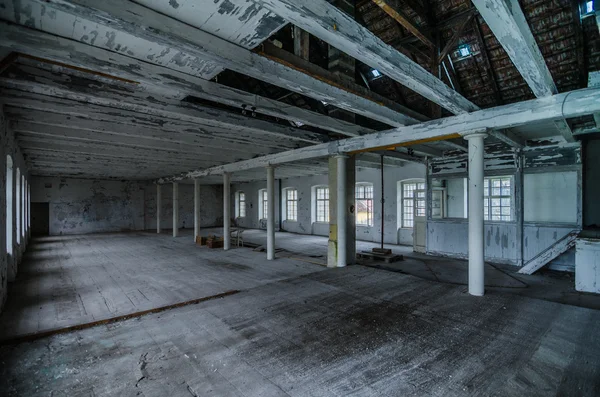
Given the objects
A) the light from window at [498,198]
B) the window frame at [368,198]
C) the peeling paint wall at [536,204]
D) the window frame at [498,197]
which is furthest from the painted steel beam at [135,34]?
the window frame at [368,198]

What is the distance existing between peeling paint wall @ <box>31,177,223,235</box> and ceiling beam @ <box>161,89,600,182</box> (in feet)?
38.9

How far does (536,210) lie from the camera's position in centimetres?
629

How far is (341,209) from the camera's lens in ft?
19.6

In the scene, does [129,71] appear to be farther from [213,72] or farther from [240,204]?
[240,204]

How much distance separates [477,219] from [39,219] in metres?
17.5

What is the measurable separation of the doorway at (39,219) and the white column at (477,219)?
16852 millimetres

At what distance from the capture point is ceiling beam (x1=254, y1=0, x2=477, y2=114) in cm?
187

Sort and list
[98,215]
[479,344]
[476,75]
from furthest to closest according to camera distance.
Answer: [98,215] → [476,75] → [479,344]

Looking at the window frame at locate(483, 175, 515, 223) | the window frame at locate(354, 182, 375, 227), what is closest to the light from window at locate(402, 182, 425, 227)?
the window frame at locate(354, 182, 375, 227)

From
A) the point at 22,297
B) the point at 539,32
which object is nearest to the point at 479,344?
the point at 539,32

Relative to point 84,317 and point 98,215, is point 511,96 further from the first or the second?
point 98,215

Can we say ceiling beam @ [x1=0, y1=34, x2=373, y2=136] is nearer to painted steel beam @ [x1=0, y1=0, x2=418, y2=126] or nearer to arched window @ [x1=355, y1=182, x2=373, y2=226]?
painted steel beam @ [x1=0, y1=0, x2=418, y2=126]

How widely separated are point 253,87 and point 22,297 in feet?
16.0

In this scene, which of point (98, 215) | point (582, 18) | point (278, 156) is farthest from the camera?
point (98, 215)
